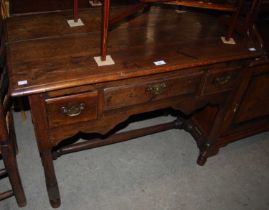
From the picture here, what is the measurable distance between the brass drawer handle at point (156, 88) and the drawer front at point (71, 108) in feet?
0.83

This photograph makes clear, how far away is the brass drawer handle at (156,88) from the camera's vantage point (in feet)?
4.09

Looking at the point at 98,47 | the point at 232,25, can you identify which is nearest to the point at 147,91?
the point at 98,47

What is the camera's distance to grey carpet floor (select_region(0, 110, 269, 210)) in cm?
170

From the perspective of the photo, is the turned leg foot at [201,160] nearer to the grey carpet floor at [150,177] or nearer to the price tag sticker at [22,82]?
the grey carpet floor at [150,177]

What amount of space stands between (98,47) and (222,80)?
66cm

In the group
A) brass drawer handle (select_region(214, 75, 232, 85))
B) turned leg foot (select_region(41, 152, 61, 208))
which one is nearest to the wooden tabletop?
brass drawer handle (select_region(214, 75, 232, 85))

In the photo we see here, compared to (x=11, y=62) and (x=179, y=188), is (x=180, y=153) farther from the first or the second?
(x=11, y=62)

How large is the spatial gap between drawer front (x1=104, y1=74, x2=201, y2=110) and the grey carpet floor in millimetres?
741

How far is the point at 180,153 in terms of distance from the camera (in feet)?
6.71

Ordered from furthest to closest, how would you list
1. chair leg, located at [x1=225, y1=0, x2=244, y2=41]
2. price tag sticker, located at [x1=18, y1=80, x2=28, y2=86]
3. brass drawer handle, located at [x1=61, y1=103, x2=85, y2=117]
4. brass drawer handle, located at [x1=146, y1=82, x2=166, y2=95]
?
1. chair leg, located at [x1=225, y1=0, x2=244, y2=41]
2. brass drawer handle, located at [x1=146, y1=82, x2=166, y2=95]
3. brass drawer handle, located at [x1=61, y1=103, x2=85, y2=117]
4. price tag sticker, located at [x1=18, y1=80, x2=28, y2=86]

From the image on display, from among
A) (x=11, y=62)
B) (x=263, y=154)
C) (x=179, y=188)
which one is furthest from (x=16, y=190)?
(x=263, y=154)

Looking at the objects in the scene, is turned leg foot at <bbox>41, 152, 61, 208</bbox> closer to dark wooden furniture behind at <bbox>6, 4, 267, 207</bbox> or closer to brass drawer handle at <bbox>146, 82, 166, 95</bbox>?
dark wooden furniture behind at <bbox>6, 4, 267, 207</bbox>

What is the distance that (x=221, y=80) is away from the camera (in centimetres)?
143

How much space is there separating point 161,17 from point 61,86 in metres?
0.81
